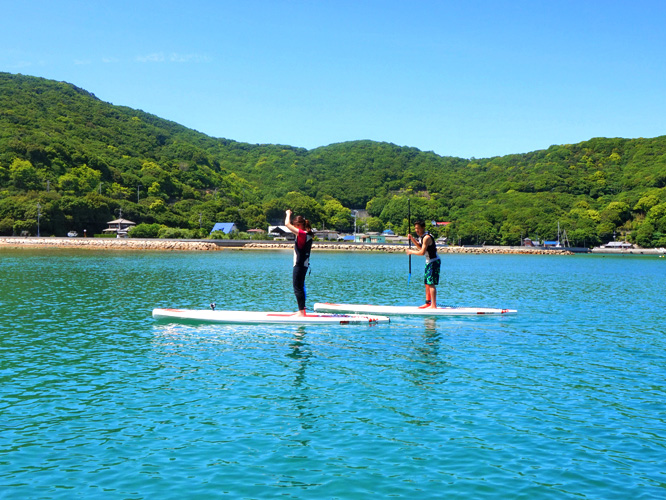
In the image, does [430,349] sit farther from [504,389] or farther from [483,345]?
[504,389]

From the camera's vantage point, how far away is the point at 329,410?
32.7 feet

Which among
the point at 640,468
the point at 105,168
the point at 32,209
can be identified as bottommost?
the point at 640,468

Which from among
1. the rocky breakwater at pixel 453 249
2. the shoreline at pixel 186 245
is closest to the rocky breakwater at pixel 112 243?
the shoreline at pixel 186 245

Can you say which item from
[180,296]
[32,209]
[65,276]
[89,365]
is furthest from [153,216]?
[89,365]

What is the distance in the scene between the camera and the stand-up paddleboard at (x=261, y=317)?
18.8 m

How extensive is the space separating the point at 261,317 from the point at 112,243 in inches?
4069

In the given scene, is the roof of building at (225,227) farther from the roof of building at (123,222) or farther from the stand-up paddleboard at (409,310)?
the stand-up paddleboard at (409,310)

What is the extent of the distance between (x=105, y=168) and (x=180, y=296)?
144133 mm

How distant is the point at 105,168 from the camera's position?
15775 cm

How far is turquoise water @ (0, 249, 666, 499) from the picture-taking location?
7184 millimetres

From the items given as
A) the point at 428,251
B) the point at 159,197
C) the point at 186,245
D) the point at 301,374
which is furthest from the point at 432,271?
the point at 159,197

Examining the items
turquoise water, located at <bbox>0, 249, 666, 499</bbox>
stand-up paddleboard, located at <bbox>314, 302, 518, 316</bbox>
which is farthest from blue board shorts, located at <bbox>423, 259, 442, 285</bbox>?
turquoise water, located at <bbox>0, 249, 666, 499</bbox>

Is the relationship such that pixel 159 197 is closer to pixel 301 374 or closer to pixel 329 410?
pixel 301 374

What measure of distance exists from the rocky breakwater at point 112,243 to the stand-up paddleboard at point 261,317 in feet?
297
